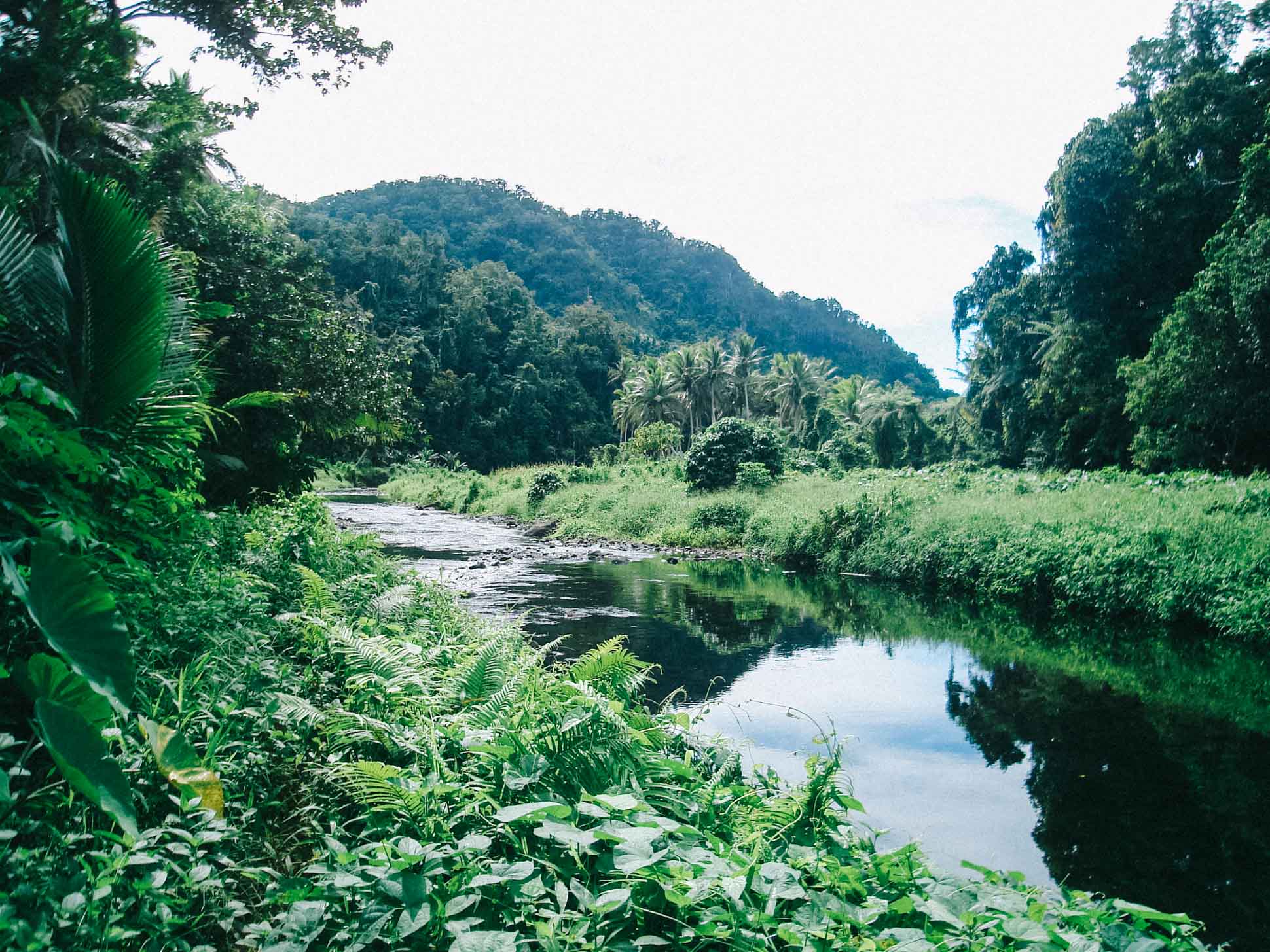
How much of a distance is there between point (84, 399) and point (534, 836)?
11.3ft

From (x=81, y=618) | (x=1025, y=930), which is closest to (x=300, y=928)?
(x=81, y=618)

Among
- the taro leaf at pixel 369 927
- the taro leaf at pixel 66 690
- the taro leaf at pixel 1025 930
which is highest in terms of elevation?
the taro leaf at pixel 66 690

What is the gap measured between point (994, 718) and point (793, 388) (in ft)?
151

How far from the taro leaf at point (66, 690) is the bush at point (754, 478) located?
21.1 metres

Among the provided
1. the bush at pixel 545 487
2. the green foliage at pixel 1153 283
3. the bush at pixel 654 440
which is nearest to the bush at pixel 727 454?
the bush at pixel 545 487

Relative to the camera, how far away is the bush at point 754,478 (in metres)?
23.0

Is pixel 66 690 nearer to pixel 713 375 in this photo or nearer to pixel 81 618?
pixel 81 618

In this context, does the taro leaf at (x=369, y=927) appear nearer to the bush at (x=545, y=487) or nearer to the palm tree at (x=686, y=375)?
the bush at (x=545, y=487)

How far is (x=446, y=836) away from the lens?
8.36 ft

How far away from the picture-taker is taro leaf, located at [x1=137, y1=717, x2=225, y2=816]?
105 inches

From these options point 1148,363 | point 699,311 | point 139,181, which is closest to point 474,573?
point 139,181

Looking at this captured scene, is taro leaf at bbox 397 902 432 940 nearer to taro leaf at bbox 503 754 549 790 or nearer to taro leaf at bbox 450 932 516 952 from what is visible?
taro leaf at bbox 450 932 516 952

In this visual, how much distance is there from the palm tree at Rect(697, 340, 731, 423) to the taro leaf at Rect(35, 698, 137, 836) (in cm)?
4786

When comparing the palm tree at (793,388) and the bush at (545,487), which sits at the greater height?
the palm tree at (793,388)
